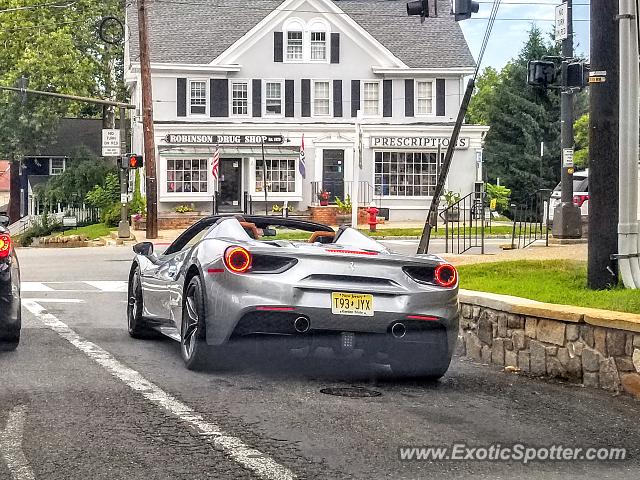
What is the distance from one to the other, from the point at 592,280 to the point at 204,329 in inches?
169

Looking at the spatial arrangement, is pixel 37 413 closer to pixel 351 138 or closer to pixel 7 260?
pixel 7 260

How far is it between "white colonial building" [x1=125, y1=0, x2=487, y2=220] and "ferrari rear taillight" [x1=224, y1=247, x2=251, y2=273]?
116ft

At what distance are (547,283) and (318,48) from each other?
114 ft

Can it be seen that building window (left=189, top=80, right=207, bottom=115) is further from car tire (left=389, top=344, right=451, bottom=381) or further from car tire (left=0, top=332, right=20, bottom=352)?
car tire (left=389, top=344, right=451, bottom=381)

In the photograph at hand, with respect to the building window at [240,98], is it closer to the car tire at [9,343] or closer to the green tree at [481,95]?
the green tree at [481,95]

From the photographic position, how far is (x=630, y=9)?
10.5 m

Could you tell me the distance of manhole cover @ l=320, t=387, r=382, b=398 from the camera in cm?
775

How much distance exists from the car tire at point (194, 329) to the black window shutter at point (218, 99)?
36297 mm

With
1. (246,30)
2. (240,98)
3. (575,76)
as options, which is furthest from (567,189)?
(246,30)

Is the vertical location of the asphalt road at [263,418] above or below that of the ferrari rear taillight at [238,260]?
below

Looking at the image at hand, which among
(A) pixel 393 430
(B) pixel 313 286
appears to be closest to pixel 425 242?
(B) pixel 313 286

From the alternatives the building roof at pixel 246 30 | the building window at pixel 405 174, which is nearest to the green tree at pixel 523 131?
the building roof at pixel 246 30

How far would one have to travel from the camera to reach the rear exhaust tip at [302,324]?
26.3 feet

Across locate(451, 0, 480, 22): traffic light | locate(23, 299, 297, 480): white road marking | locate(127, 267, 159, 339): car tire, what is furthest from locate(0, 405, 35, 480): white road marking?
locate(451, 0, 480, 22): traffic light
